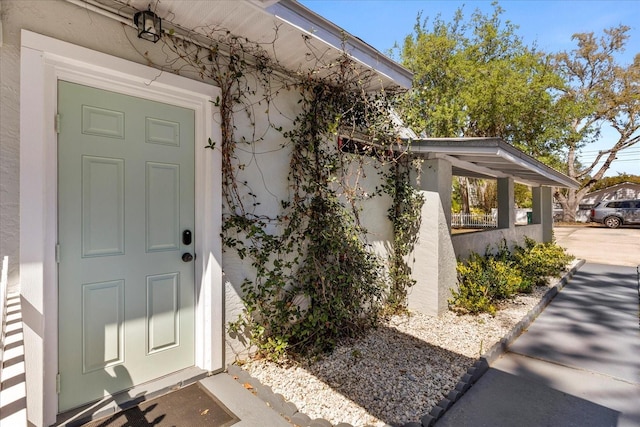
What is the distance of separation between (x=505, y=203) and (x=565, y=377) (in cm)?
497

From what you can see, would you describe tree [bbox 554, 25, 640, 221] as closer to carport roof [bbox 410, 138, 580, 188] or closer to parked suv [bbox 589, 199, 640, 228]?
parked suv [bbox 589, 199, 640, 228]

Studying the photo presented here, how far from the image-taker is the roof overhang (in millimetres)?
2371

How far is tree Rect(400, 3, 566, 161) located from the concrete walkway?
946 centimetres

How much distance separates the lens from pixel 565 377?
3174 mm

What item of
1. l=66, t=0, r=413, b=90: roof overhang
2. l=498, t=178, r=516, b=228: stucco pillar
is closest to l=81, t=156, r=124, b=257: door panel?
l=66, t=0, r=413, b=90: roof overhang

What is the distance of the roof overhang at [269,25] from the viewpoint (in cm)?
237

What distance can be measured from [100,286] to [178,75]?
189cm

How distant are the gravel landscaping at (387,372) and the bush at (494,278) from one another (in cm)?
44

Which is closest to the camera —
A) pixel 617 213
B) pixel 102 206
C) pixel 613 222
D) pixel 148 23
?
pixel 148 23

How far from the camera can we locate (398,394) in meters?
2.77

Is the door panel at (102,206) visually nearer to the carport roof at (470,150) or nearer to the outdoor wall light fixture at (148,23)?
the outdoor wall light fixture at (148,23)

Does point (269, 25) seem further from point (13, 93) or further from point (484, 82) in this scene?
point (484, 82)

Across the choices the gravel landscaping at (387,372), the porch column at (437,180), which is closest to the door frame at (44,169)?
the gravel landscaping at (387,372)

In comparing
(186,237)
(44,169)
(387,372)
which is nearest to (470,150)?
(387,372)
